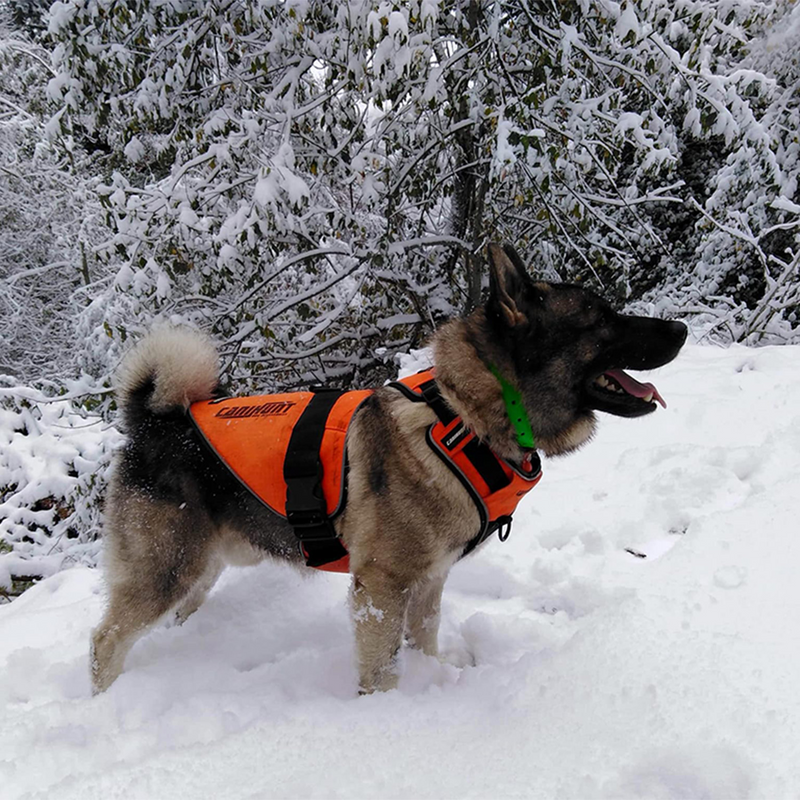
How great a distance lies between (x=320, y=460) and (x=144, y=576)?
89 centimetres

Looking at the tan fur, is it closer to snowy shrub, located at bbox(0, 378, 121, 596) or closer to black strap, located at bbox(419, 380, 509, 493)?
black strap, located at bbox(419, 380, 509, 493)

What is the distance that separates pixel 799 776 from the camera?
57.6 inches

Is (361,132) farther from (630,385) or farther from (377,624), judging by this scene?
(377,624)

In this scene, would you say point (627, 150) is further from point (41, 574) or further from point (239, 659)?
point (41, 574)

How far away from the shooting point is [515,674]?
6.95 feet

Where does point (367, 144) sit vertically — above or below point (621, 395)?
above

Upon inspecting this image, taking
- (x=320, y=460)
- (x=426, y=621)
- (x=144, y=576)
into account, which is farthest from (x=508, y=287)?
(x=144, y=576)

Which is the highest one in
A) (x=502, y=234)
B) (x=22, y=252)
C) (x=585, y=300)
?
(x=585, y=300)

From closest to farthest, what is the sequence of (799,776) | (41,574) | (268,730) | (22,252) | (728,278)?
(799,776) → (268,730) → (41,574) → (728,278) → (22,252)

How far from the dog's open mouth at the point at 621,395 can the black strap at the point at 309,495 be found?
1.07 meters

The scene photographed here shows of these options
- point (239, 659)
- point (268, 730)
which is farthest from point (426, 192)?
point (268, 730)

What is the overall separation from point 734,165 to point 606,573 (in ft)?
16.3

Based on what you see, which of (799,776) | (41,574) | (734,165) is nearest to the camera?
(799,776)

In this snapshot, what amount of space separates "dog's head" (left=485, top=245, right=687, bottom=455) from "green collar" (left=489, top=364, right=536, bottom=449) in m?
0.03
